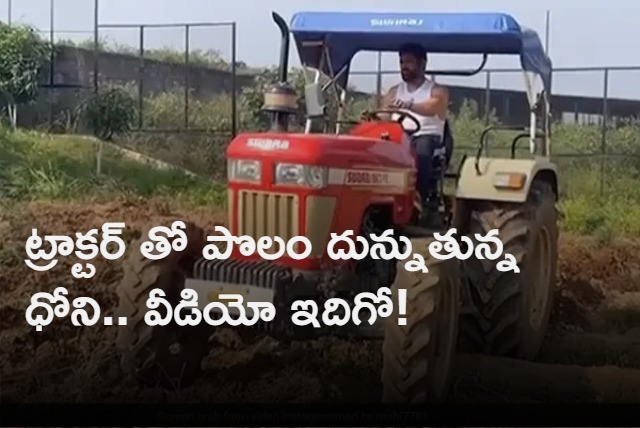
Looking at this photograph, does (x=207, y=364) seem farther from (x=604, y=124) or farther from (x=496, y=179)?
(x=604, y=124)

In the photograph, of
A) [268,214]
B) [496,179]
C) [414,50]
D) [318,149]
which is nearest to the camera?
[318,149]

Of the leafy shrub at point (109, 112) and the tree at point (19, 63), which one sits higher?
the tree at point (19, 63)

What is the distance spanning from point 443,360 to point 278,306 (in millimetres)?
581

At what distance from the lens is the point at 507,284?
17.6 ft

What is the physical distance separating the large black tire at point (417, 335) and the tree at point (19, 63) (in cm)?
142

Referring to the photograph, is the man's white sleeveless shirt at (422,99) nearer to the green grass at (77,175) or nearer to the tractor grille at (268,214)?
the tractor grille at (268,214)

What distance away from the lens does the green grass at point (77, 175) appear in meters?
5.18

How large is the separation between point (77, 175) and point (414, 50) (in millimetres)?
1270

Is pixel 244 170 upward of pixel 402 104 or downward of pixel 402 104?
downward

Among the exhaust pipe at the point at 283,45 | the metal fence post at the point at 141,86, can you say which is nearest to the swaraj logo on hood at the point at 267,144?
the exhaust pipe at the point at 283,45

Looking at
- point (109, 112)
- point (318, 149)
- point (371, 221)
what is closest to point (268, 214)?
point (318, 149)

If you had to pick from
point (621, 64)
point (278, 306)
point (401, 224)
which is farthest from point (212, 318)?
point (621, 64)

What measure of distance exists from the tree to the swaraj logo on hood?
2.53 ft

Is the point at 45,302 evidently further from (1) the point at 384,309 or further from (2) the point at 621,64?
(2) the point at 621,64
